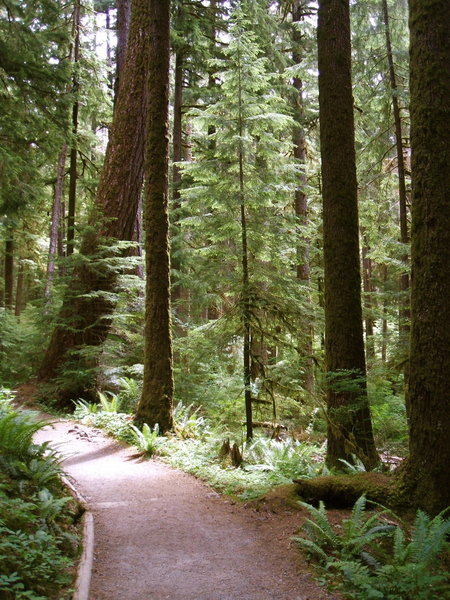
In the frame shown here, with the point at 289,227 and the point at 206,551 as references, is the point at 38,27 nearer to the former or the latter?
the point at 289,227

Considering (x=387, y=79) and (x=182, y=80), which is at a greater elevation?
(x=182, y=80)

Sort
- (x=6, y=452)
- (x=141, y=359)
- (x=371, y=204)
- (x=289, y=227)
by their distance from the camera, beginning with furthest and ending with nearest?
(x=371, y=204), (x=141, y=359), (x=289, y=227), (x=6, y=452)

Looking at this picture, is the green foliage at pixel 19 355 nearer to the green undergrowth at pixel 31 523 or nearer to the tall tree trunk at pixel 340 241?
the green undergrowth at pixel 31 523

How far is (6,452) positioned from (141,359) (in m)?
7.17

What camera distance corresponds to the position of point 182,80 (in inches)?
664

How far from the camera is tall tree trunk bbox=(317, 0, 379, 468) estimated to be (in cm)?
750

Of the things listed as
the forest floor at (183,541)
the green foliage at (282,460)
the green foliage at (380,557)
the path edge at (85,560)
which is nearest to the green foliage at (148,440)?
the forest floor at (183,541)

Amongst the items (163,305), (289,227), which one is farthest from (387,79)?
(163,305)

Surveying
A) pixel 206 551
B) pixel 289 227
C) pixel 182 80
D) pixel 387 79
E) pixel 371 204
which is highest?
pixel 182 80

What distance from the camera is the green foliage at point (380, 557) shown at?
3717mm

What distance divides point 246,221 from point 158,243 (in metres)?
1.90

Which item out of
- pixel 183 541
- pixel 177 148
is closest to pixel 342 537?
pixel 183 541

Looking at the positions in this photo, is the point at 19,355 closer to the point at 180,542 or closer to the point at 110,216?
the point at 110,216

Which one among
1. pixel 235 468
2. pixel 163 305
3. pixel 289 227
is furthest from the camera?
pixel 289 227
